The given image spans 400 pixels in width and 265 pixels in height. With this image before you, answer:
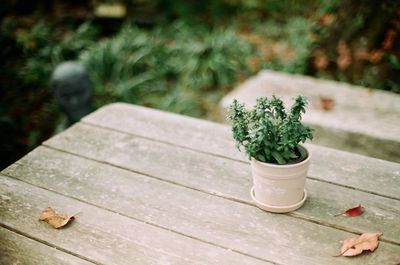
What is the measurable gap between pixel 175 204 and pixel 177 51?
10.3 feet

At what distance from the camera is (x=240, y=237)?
1298mm

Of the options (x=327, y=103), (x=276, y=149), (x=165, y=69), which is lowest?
(x=165, y=69)

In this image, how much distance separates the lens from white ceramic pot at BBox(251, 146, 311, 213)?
1.32 m

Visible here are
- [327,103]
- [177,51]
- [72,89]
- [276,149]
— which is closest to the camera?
[276,149]

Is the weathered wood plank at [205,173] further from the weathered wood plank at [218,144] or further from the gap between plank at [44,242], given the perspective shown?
the gap between plank at [44,242]

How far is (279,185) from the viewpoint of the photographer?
1350 millimetres

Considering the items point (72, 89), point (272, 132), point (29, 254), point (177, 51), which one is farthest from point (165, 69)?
point (29, 254)

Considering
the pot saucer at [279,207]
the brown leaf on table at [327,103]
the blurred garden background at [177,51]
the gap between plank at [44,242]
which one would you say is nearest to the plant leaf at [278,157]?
the pot saucer at [279,207]

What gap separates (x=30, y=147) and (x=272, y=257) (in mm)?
2652

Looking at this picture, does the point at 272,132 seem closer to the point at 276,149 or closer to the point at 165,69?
the point at 276,149

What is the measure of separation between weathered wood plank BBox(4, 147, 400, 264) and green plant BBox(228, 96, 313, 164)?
212 mm

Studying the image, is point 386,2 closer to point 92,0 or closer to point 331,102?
point 331,102

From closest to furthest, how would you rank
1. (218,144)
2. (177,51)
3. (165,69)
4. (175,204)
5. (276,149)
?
(276,149) < (175,204) < (218,144) < (165,69) < (177,51)

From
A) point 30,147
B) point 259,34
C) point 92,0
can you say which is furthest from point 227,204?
point 92,0
